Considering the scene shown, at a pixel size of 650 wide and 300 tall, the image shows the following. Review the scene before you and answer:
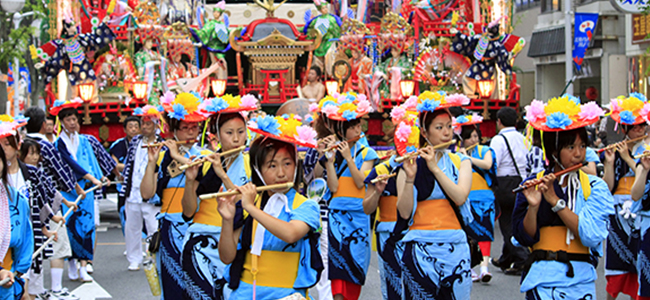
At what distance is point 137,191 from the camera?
810 cm

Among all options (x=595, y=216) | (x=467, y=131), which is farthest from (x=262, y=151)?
(x=467, y=131)

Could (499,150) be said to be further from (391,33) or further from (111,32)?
(111,32)

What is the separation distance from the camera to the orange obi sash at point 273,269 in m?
3.58

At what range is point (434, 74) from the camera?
1555 centimetres

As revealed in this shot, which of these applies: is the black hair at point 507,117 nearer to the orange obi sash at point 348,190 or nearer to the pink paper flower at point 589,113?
the orange obi sash at point 348,190

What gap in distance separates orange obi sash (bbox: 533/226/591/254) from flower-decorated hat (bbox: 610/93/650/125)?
2310mm

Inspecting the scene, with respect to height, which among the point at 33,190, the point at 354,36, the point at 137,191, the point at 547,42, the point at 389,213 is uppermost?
the point at 354,36

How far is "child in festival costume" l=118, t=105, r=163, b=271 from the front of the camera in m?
7.79

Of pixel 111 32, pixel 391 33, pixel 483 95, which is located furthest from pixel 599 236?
pixel 111 32

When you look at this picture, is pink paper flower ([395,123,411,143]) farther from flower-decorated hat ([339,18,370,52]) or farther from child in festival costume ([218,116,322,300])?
flower-decorated hat ([339,18,370,52])

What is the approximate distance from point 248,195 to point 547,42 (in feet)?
95.1

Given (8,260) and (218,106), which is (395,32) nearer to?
(218,106)

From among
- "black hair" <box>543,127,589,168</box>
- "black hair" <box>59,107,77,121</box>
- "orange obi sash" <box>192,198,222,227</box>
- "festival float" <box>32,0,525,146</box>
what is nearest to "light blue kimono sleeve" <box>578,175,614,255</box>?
"black hair" <box>543,127,589,168</box>

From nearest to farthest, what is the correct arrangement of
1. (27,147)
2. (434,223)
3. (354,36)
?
1. (434,223)
2. (27,147)
3. (354,36)
